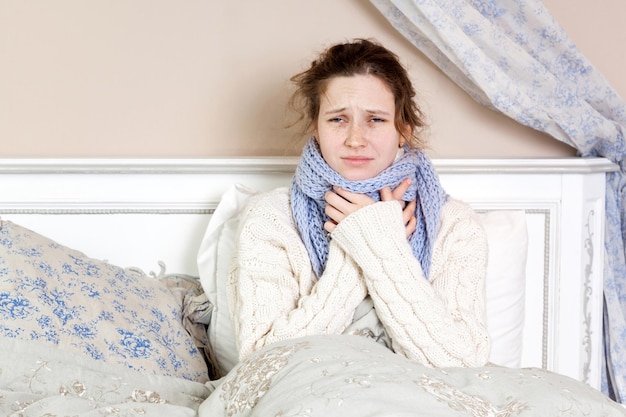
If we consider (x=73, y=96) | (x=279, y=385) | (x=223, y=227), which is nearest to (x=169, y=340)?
(x=223, y=227)

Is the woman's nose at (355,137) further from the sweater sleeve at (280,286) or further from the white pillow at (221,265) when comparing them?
the white pillow at (221,265)

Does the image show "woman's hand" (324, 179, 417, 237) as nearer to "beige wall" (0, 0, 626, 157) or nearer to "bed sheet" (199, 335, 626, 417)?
"bed sheet" (199, 335, 626, 417)

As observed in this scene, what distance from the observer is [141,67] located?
6.89 ft

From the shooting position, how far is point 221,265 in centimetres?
189

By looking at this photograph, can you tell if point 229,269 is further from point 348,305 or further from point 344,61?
point 344,61

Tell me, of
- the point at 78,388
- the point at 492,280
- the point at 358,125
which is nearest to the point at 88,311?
the point at 78,388

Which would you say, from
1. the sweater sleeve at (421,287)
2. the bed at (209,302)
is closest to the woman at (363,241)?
the sweater sleeve at (421,287)

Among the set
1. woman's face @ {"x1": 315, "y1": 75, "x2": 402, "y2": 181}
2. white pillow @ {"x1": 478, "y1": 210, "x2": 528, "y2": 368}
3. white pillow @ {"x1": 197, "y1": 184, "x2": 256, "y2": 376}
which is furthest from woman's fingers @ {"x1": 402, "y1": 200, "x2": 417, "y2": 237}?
white pillow @ {"x1": 197, "y1": 184, "x2": 256, "y2": 376}

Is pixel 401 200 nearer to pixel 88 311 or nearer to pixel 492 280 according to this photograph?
pixel 492 280

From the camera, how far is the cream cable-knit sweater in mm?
1562

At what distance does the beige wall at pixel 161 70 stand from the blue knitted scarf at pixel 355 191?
44cm

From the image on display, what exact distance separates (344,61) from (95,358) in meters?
0.77

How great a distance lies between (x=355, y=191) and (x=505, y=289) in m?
0.46

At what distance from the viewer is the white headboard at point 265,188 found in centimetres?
204
